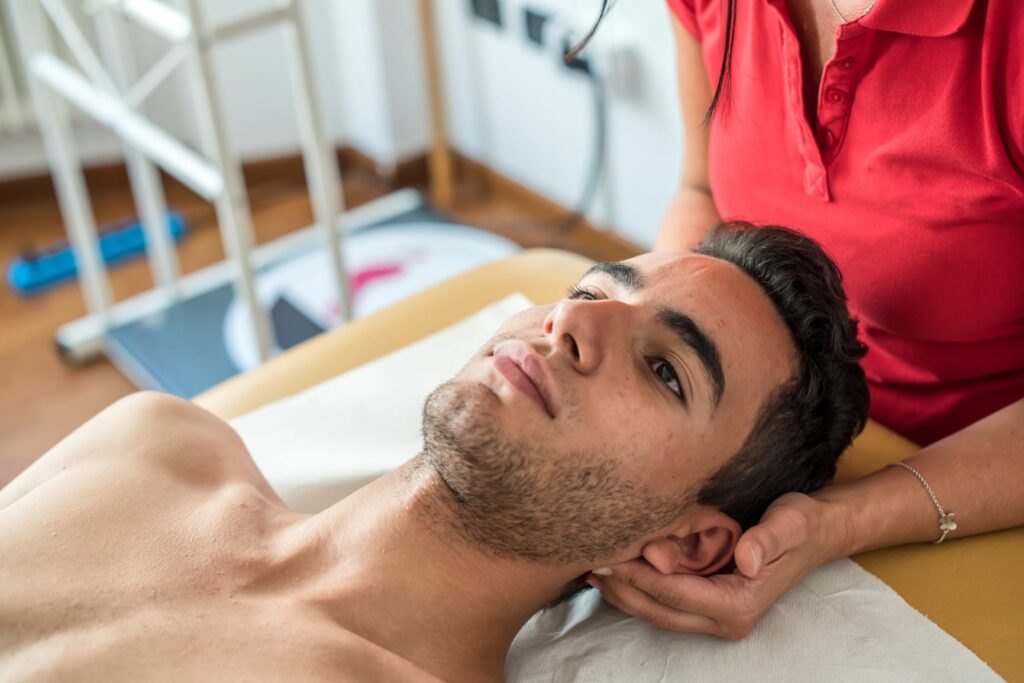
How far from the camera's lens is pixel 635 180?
2686mm

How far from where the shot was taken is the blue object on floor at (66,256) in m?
2.85

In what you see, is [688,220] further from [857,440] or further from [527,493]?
[527,493]

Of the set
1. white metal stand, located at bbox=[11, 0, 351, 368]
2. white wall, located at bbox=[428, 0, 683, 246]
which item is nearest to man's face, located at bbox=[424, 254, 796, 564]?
white metal stand, located at bbox=[11, 0, 351, 368]

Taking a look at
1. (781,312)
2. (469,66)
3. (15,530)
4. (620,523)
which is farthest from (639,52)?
(15,530)

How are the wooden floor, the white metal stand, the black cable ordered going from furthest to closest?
the black cable
the wooden floor
the white metal stand

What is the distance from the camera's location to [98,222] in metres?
3.15

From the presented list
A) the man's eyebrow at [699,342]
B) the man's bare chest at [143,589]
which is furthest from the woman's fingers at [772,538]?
the man's bare chest at [143,589]

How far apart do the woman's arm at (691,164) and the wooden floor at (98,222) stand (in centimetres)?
120

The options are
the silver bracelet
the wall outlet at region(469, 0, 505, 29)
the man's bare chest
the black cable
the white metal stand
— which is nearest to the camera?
the man's bare chest

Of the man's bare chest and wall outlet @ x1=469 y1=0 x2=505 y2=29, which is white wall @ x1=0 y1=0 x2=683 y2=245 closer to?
wall outlet @ x1=469 y1=0 x2=505 y2=29

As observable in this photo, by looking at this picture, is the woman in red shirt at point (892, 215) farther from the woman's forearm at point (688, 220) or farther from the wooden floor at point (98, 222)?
the wooden floor at point (98, 222)

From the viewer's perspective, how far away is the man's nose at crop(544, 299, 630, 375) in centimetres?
114

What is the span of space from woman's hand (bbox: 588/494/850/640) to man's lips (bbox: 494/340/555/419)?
0.22 metres

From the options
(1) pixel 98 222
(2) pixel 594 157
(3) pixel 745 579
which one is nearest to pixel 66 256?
(1) pixel 98 222
